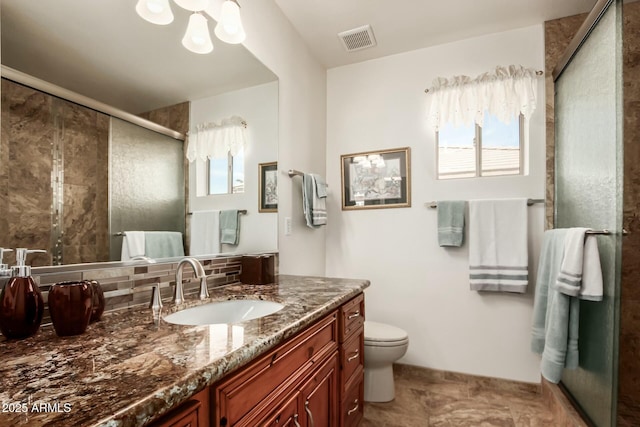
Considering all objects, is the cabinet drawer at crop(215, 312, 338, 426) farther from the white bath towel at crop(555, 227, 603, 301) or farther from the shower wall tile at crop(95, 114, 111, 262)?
the white bath towel at crop(555, 227, 603, 301)

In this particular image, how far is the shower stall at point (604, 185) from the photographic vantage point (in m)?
1.44

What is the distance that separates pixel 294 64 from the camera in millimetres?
2340

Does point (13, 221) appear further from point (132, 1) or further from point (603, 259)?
point (603, 259)

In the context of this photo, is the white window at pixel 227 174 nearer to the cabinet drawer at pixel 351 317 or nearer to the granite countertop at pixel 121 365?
the granite countertop at pixel 121 365

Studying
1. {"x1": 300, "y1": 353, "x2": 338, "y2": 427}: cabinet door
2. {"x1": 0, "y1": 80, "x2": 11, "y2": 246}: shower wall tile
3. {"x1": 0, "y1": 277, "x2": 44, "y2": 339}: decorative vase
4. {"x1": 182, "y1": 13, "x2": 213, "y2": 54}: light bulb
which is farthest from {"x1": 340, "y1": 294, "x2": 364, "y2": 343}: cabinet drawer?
{"x1": 182, "y1": 13, "x2": 213, "y2": 54}: light bulb

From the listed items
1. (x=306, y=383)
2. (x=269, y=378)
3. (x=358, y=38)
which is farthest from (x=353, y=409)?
(x=358, y=38)

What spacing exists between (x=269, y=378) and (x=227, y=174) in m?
1.08

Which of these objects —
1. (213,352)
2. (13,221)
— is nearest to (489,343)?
(213,352)

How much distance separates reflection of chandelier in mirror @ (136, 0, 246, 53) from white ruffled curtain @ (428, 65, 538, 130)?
1567 millimetres

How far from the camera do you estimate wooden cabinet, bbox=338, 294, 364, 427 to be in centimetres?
151

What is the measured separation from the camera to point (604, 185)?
1539 mm

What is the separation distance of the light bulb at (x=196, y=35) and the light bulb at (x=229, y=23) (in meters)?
0.06

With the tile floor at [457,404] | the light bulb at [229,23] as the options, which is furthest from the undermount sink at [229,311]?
the light bulb at [229,23]

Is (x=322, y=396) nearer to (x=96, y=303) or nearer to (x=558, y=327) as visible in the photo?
(x=96, y=303)
